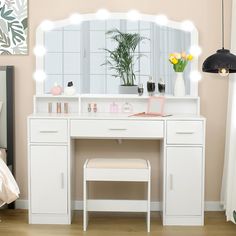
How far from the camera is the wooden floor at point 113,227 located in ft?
13.5

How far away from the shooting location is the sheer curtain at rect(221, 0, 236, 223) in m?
4.27

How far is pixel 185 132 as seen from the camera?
4.23 m

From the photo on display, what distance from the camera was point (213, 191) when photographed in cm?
474

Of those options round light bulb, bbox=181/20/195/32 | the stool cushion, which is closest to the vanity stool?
the stool cushion

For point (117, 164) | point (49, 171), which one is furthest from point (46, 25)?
point (117, 164)

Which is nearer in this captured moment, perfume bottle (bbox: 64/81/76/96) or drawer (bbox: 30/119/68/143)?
drawer (bbox: 30/119/68/143)

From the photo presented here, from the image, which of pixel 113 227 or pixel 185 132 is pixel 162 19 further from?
pixel 113 227

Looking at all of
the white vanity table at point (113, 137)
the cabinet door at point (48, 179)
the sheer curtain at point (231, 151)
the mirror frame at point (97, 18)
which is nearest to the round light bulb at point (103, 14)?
the mirror frame at point (97, 18)

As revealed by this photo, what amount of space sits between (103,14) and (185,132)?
1.21m

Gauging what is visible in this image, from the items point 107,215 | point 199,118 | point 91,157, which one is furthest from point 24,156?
point 199,118

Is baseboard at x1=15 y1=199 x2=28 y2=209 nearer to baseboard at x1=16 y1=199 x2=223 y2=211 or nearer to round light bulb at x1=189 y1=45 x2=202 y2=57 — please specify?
baseboard at x1=16 y1=199 x2=223 y2=211

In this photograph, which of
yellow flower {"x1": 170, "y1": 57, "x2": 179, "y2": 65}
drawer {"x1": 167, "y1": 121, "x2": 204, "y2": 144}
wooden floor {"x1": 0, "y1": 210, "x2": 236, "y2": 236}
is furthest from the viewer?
yellow flower {"x1": 170, "y1": 57, "x2": 179, "y2": 65}

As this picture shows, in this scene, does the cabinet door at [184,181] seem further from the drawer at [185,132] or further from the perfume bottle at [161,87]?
the perfume bottle at [161,87]

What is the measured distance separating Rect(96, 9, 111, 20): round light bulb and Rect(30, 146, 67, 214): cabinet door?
1.14 metres
